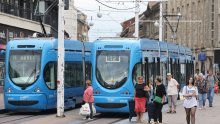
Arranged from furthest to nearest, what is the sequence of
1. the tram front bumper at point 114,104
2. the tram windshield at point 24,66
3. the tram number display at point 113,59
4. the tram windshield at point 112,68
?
the tram windshield at point 24,66
the tram number display at point 113,59
the tram windshield at point 112,68
the tram front bumper at point 114,104

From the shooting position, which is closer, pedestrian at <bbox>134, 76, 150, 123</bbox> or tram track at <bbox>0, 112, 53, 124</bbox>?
pedestrian at <bbox>134, 76, 150, 123</bbox>

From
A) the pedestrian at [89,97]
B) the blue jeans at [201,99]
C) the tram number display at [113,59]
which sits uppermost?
the tram number display at [113,59]

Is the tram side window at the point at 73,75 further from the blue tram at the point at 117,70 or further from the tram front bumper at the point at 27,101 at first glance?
the blue tram at the point at 117,70

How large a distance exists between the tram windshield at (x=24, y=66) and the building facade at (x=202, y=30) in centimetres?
3657

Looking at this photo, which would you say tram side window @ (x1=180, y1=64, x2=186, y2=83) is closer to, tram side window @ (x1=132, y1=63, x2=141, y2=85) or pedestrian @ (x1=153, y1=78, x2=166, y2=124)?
tram side window @ (x1=132, y1=63, x2=141, y2=85)

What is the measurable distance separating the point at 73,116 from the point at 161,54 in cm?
653

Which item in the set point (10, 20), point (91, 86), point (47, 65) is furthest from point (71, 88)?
point (10, 20)

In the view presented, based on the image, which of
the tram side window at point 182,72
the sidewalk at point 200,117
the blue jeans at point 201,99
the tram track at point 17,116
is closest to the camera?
the sidewalk at point 200,117

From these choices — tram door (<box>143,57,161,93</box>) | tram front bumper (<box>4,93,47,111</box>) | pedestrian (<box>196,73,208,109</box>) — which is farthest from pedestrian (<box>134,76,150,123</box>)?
pedestrian (<box>196,73,208,109</box>)

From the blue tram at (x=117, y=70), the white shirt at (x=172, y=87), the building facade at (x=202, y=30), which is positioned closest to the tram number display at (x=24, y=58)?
the blue tram at (x=117, y=70)

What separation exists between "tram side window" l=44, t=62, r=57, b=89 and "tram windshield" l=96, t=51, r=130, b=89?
8.31 feet

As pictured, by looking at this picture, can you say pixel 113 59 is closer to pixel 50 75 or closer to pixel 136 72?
pixel 136 72

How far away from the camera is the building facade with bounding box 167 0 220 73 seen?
222 ft

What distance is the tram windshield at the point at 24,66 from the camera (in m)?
24.8
